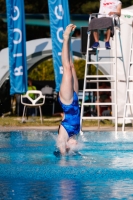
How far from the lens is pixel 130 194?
6.50m

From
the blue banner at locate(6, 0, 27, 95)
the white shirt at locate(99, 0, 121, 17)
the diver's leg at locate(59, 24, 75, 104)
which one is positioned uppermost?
the white shirt at locate(99, 0, 121, 17)

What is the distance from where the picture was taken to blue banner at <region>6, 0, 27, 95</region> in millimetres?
19141

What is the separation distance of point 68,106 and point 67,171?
6.11 feet

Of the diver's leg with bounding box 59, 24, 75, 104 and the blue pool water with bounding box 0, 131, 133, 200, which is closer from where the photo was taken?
the blue pool water with bounding box 0, 131, 133, 200

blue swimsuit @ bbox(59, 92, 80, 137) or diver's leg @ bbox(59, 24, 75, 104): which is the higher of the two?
diver's leg @ bbox(59, 24, 75, 104)

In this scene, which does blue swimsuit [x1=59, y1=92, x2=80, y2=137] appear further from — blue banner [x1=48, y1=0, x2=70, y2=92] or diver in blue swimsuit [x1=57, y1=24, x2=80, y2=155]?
blue banner [x1=48, y1=0, x2=70, y2=92]

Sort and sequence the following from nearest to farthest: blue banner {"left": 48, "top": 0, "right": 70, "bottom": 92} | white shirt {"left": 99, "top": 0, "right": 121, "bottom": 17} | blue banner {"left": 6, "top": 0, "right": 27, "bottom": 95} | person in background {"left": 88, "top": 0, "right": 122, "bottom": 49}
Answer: person in background {"left": 88, "top": 0, "right": 122, "bottom": 49}, white shirt {"left": 99, "top": 0, "right": 121, "bottom": 17}, blue banner {"left": 48, "top": 0, "right": 70, "bottom": 92}, blue banner {"left": 6, "top": 0, "right": 27, "bottom": 95}

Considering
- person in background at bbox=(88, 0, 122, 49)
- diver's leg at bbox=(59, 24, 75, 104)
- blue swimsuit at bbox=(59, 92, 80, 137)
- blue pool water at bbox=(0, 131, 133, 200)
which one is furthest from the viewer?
person in background at bbox=(88, 0, 122, 49)

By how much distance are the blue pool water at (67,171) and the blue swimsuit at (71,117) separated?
372 mm

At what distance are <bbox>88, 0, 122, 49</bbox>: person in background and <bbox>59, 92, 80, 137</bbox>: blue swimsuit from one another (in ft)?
14.6

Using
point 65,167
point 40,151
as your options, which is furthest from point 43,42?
point 65,167

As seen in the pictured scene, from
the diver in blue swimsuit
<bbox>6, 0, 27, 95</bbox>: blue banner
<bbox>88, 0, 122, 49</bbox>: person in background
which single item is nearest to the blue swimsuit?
the diver in blue swimsuit

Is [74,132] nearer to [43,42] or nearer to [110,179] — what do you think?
[110,179]

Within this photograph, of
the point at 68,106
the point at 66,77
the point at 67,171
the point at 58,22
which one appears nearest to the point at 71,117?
the point at 68,106
